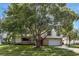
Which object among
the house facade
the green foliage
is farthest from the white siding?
the green foliage

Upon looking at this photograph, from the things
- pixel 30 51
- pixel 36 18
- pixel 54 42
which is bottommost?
→ pixel 30 51

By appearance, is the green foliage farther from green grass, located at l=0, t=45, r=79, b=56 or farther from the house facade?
green grass, located at l=0, t=45, r=79, b=56

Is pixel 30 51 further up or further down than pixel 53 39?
further down

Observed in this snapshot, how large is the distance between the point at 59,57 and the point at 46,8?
770 mm

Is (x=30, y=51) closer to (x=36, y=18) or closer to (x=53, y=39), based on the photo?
(x=53, y=39)

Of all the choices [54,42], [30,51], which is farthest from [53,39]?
[30,51]

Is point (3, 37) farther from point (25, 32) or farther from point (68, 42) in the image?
point (68, 42)

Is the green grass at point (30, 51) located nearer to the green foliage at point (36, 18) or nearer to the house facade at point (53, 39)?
the house facade at point (53, 39)

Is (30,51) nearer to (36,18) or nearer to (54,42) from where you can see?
(54,42)

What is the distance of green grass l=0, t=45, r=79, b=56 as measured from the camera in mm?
7766

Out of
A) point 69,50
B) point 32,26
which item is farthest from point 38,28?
point 69,50

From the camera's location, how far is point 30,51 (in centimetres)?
777

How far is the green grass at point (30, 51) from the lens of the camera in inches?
306

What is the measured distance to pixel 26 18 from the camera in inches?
307
